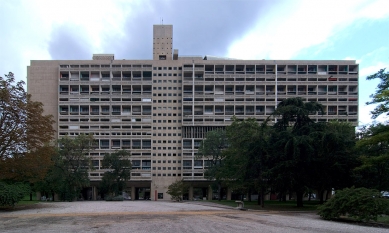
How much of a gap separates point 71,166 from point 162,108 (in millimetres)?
28768

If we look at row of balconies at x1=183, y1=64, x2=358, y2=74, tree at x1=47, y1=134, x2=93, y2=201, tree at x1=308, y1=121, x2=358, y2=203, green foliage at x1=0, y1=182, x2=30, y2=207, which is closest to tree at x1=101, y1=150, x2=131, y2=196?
tree at x1=47, y1=134, x2=93, y2=201

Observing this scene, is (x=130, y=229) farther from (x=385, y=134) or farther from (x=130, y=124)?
(x=130, y=124)

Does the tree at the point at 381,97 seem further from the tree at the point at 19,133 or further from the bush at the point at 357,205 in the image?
the tree at the point at 19,133

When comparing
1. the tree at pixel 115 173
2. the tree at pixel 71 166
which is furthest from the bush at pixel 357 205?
the tree at pixel 115 173

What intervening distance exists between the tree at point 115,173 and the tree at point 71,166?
6.70m

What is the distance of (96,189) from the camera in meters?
89.8

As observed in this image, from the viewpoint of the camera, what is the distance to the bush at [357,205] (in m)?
22.8

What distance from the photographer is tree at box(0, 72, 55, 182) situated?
36188 millimetres

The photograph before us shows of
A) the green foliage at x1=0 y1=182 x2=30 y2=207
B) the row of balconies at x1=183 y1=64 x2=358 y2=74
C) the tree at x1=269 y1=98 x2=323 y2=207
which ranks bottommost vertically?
the green foliage at x1=0 y1=182 x2=30 y2=207

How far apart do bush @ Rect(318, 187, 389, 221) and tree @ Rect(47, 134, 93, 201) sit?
50655 mm

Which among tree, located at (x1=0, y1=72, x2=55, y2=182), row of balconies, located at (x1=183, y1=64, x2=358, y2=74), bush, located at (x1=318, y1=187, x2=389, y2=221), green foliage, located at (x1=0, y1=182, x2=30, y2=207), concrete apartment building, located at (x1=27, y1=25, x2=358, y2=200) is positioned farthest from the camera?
row of balconies, located at (x1=183, y1=64, x2=358, y2=74)

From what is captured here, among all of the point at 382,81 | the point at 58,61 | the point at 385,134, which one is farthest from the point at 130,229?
the point at 58,61

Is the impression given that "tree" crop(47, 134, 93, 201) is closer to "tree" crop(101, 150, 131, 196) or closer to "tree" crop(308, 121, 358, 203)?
"tree" crop(101, 150, 131, 196)

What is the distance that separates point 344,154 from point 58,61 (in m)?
71.2
